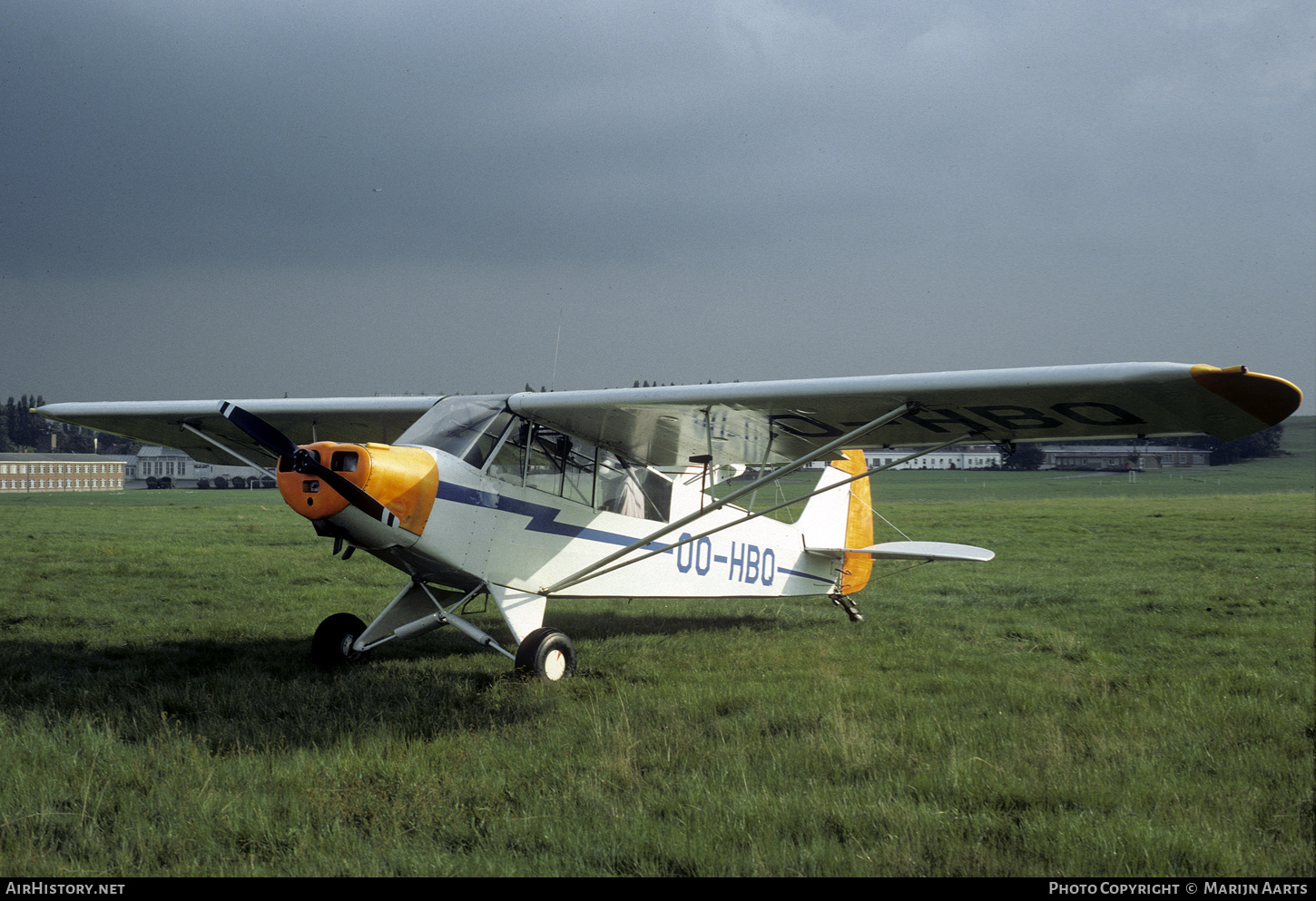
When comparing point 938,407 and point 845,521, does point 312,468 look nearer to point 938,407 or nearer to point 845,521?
point 938,407

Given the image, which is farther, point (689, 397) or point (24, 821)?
point (689, 397)

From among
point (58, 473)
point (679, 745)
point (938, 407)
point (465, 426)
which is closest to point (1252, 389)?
point (938, 407)

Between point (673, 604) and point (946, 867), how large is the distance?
9.26 m

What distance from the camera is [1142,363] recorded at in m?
5.45

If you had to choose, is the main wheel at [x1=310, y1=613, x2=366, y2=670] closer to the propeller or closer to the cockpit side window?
the propeller

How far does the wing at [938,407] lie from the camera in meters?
5.46

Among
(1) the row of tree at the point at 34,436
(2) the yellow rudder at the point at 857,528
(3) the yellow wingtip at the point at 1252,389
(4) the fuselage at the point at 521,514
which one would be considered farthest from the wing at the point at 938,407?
(1) the row of tree at the point at 34,436

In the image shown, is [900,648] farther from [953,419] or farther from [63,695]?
[63,695]

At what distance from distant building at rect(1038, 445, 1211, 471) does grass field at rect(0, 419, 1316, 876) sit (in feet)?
327

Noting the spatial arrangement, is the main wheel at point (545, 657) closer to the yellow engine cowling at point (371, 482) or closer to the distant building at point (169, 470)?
the yellow engine cowling at point (371, 482)

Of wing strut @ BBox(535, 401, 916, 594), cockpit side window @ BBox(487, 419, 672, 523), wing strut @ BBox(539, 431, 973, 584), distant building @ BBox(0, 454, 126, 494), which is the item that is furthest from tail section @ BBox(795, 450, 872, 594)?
distant building @ BBox(0, 454, 126, 494)

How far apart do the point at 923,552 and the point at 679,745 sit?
5964mm

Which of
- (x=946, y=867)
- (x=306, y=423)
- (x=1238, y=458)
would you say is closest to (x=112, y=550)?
(x=306, y=423)

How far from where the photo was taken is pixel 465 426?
7242 mm
